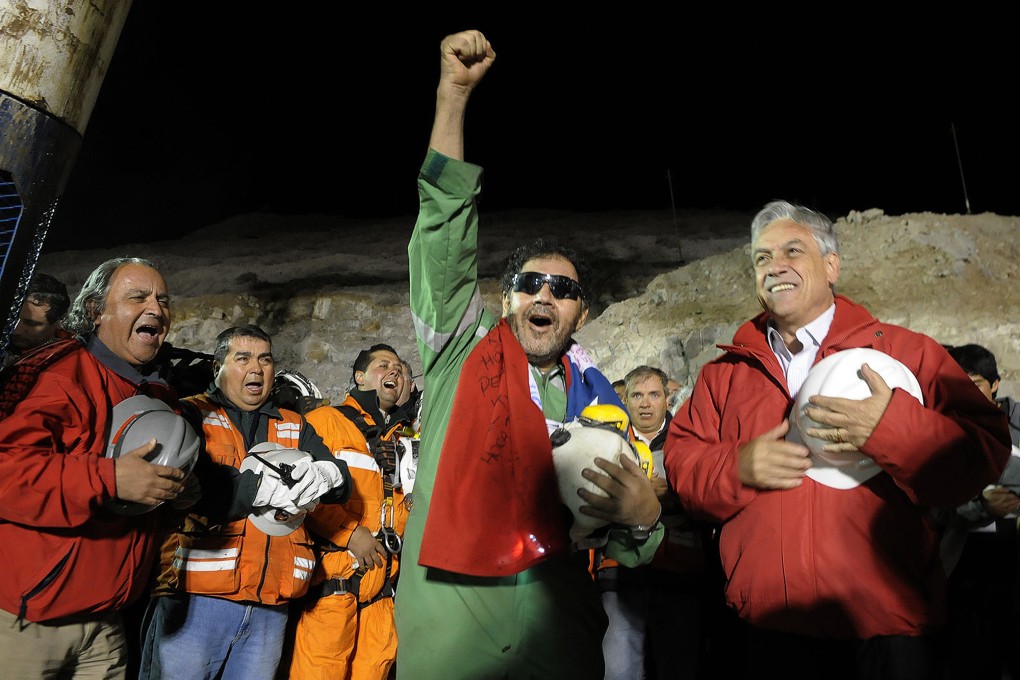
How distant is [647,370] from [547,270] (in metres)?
3.11

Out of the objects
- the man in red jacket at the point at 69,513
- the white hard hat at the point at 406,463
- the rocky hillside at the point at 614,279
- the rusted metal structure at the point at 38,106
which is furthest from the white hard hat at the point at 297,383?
the rocky hillside at the point at 614,279

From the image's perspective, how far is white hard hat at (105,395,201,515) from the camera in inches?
98.3

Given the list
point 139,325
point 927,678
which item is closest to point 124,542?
point 139,325

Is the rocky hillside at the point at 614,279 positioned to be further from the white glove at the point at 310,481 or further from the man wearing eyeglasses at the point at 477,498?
the man wearing eyeglasses at the point at 477,498

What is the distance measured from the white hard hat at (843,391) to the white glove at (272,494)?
2234 mm

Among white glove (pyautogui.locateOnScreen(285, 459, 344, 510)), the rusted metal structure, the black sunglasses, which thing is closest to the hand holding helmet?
white glove (pyautogui.locateOnScreen(285, 459, 344, 510))

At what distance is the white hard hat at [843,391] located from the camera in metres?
2.00

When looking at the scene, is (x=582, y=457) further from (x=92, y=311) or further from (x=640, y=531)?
(x=92, y=311)

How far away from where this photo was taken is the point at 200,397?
391cm

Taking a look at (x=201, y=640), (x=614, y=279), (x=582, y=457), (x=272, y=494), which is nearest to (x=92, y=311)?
(x=272, y=494)

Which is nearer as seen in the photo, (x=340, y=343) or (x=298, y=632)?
(x=298, y=632)

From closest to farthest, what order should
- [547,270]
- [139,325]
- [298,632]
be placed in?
[547,270]
[139,325]
[298,632]

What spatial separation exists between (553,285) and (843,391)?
36.5 inches

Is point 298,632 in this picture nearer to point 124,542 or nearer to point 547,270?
point 124,542
